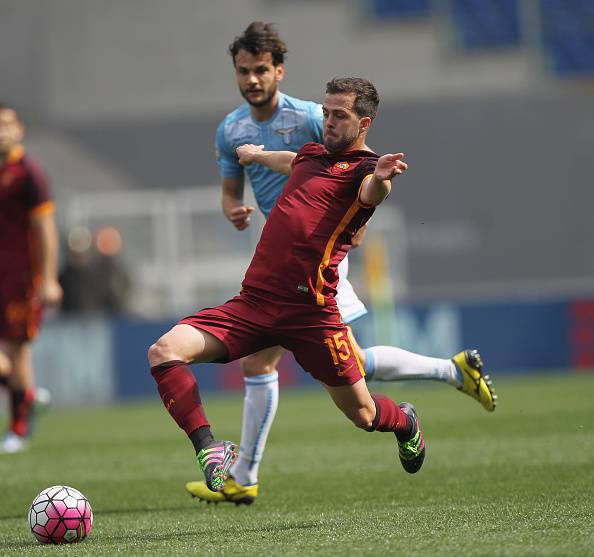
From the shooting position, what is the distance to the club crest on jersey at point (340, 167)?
552 centimetres

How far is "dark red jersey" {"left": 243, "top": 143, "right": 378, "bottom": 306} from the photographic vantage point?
546cm

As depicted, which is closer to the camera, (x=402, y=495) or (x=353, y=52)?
(x=402, y=495)

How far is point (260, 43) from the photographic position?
625 centimetres

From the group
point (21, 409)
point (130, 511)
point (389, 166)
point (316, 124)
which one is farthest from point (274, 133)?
point (21, 409)

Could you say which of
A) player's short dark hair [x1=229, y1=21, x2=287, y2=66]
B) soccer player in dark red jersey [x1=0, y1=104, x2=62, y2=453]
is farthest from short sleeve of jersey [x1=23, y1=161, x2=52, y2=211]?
player's short dark hair [x1=229, y1=21, x2=287, y2=66]

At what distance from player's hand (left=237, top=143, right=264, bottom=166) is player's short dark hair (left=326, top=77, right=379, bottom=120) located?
58cm

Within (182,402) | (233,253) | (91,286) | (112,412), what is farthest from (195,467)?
(233,253)

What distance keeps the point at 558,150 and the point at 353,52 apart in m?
4.37

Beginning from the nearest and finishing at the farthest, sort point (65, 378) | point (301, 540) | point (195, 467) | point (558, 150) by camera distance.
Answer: point (301, 540) < point (195, 467) < point (65, 378) < point (558, 150)

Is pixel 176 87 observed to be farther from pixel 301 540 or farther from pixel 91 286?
pixel 301 540

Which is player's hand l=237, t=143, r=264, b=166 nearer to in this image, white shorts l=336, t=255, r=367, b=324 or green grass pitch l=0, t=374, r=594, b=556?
white shorts l=336, t=255, r=367, b=324

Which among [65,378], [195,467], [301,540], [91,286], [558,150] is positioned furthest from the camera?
[558,150]

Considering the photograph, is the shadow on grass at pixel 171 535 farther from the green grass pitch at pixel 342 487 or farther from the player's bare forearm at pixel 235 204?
the player's bare forearm at pixel 235 204

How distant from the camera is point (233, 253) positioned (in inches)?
786
